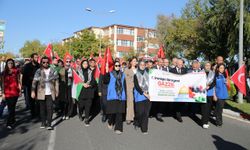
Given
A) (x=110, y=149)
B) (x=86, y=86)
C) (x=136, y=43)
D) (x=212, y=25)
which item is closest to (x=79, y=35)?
(x=212, y=25)

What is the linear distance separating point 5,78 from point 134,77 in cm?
341

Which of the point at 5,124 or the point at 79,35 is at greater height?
the point at 79,35

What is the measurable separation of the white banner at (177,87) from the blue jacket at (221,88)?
36 centimetres

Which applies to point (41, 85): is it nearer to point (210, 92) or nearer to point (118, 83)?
point (118, 83)

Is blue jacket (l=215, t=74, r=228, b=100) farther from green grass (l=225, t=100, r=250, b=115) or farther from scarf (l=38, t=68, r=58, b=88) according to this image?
scarf (l=38, t=68, r=58, b=88)

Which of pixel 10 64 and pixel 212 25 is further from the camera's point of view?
pixel 212 25

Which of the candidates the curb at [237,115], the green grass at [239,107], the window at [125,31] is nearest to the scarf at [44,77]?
the curb at [237,115]

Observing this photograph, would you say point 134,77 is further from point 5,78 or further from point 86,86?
point 5,78

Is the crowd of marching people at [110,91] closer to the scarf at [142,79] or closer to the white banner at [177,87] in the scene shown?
the scarf at [142,79]

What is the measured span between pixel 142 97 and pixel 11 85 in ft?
11.4

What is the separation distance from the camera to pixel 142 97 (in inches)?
358

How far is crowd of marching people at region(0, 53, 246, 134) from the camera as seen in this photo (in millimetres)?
9141

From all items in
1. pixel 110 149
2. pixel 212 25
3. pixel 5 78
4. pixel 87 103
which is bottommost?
pixel 110 149

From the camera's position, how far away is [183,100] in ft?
33.6
